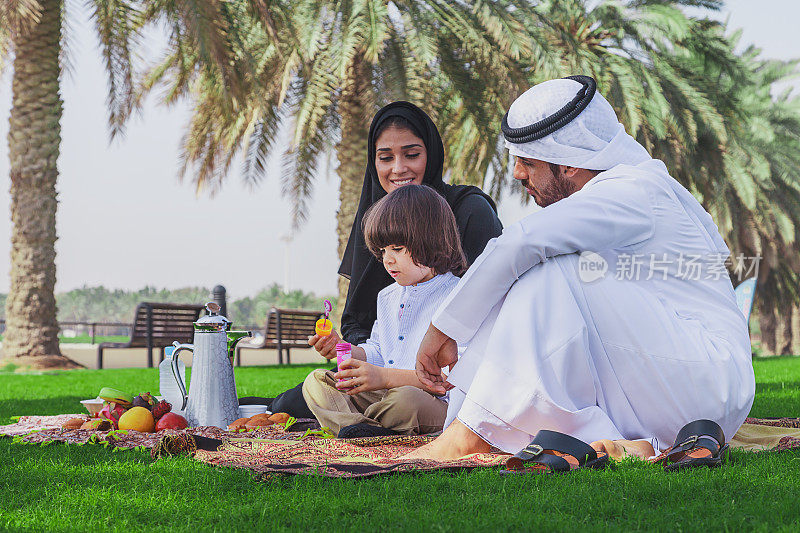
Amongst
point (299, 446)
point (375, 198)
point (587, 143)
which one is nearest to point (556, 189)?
point (587, 143)

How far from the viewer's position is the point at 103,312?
40031 millimetres

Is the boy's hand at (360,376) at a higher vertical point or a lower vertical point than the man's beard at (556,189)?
lower

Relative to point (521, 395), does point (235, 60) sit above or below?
above

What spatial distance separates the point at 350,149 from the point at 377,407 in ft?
29.7

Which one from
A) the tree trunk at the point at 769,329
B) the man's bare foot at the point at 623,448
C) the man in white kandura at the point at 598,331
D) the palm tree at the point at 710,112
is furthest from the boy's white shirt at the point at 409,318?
the tree trunk at the point at 769,329

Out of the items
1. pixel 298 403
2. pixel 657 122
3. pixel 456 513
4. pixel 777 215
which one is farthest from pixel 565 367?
pixel 777 215

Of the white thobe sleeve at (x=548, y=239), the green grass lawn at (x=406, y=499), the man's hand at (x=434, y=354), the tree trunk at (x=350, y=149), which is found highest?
the tree trunk at (x=350, y=149)

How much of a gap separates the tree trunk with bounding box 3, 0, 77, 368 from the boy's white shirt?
27.4 ft

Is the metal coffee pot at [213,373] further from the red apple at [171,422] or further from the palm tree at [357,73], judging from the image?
the palm tree at [357,73]

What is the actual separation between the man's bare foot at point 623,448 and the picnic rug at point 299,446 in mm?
269

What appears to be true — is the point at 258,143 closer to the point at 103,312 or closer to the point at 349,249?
the point at 349,249

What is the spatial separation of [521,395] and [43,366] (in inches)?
369

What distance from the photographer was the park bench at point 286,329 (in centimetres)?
1295

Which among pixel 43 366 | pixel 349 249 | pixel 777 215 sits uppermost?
pixel 777 215
